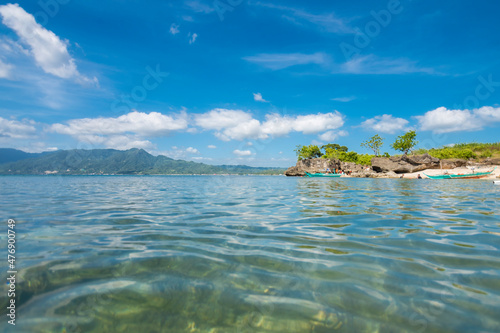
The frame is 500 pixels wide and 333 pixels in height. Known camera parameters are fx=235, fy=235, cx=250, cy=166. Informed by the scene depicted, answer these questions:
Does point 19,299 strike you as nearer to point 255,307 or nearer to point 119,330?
point 119,330

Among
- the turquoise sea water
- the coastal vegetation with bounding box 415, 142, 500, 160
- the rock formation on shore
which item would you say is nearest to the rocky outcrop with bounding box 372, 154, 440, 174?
the rock formation on shore

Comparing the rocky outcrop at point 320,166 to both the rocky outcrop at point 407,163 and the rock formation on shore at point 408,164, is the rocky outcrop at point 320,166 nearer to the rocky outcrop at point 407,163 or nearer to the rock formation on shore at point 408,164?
the rock formation on shore at point 408,164

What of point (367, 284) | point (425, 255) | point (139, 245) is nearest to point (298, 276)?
point (367, 284)

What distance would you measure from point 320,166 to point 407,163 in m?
34.1

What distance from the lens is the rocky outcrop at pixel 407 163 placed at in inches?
2908

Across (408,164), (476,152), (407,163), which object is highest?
(476,152)

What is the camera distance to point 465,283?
3328 mm

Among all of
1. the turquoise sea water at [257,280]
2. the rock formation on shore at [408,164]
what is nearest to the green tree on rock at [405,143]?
the rock formation on shore at [408,164]

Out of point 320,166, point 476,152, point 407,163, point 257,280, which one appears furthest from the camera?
point 320,166

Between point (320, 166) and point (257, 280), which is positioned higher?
point (320, 166)

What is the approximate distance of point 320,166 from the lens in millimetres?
103812

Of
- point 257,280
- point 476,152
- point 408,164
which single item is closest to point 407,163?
point 408,164

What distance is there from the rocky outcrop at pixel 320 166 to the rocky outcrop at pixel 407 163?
1485 centimetres

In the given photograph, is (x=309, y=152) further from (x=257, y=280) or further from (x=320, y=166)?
(x=257, y=280)
